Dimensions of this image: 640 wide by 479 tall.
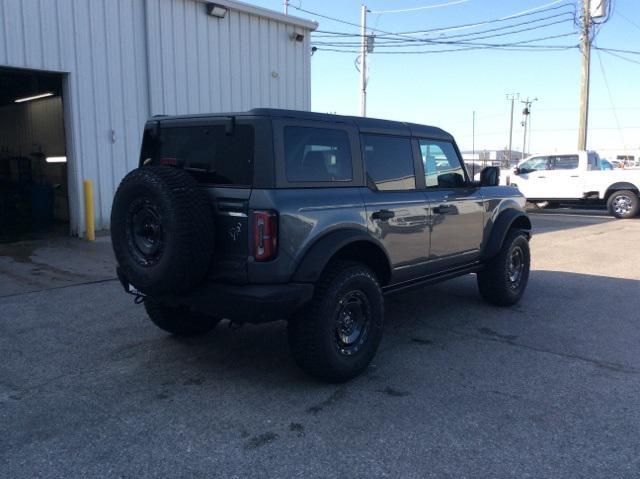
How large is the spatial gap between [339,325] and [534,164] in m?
16.1

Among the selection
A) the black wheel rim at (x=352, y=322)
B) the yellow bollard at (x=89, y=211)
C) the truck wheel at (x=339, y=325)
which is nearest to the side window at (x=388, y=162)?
the truck wheel at (x=339, y=325)

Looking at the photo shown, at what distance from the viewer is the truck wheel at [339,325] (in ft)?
13.0

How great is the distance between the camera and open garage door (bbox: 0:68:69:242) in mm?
13547

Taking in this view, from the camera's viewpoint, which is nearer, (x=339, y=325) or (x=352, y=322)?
(x=339, y=325)

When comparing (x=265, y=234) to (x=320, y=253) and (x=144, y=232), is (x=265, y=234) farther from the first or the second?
(x=144, y=232)

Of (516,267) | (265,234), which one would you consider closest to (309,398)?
(265,234)

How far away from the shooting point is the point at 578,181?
17297 mm

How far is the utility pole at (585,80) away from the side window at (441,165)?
19.0m

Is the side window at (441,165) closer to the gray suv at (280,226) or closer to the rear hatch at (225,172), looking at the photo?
the gray suv at (280,226)

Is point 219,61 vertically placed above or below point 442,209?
above

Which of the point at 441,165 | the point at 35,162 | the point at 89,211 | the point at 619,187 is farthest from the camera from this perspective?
the point at 619,187

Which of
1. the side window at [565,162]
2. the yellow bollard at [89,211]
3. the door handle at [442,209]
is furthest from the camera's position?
the side window at [565,162]

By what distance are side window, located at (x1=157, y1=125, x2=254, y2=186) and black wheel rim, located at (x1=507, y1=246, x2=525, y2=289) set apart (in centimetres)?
377

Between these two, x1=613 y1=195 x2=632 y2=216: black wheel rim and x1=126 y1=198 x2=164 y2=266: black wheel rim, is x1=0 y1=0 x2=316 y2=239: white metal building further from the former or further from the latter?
x1=613 y1=195 x2=632 y2=216: black wheel rim
